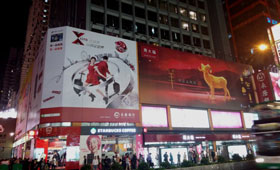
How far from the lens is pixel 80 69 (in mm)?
24125

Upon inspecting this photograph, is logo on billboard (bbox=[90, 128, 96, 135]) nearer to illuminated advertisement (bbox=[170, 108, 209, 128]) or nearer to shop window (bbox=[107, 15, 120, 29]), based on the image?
illuminated advertisement (bbox=[170, 108, 209, 128])

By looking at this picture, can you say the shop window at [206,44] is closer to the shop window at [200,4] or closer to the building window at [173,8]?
the building window at [173,8]

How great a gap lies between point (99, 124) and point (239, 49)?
199ft

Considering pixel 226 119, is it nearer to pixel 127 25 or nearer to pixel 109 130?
pixel 109 130

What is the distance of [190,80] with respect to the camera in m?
31.1

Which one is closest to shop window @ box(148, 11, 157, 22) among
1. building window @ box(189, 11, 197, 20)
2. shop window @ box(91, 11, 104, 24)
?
building window @ box(189, 11, 197, 20)

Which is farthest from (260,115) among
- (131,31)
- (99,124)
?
(131,31)

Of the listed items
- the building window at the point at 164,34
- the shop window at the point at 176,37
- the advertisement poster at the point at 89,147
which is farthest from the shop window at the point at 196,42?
the advertisement poster at the point at 89,147

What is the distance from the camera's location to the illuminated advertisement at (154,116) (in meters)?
26.6

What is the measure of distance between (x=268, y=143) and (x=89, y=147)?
15764 millimetres

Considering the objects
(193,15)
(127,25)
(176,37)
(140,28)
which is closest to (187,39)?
(176,37)

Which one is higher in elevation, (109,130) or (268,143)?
(109,130)

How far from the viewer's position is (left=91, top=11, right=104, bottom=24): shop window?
123 ft

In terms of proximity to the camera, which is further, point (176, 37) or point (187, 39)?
point (187, 39)
